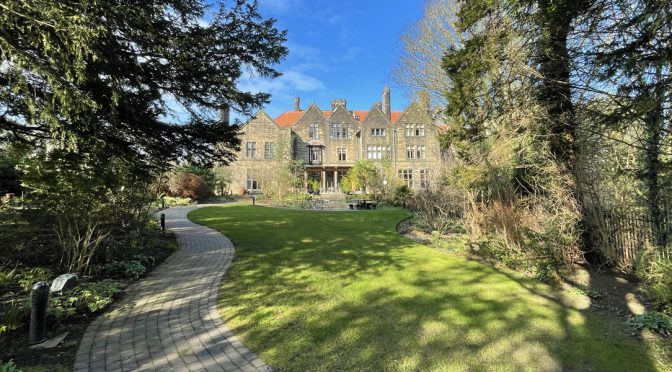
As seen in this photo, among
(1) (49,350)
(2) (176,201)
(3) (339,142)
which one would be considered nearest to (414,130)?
(3) (339,142)

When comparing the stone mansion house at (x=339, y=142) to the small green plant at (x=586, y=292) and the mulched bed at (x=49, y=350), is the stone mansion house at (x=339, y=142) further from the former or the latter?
the mulched bed at (x=49, y=350)

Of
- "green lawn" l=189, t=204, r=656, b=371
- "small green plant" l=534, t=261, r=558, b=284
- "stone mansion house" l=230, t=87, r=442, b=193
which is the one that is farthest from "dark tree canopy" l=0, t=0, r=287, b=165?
"stone mansion house" l=230, t=87, r=442, b=193

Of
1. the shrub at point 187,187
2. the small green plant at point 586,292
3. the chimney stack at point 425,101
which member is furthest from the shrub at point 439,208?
the shrub at point 187,187

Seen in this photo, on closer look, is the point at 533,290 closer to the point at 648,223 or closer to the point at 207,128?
the point at 648,223

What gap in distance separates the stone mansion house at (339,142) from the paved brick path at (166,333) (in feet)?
115

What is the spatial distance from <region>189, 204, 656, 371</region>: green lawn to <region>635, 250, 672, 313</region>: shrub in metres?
1.01

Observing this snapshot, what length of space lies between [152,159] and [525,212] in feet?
29.0

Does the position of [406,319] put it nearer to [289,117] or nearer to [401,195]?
[401,195]

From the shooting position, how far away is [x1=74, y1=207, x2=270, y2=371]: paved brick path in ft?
11.5

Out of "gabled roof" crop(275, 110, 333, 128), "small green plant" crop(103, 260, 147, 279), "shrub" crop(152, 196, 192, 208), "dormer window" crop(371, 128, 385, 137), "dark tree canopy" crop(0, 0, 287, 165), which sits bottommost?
"small green plant" crop(103, 260, 147, 279)

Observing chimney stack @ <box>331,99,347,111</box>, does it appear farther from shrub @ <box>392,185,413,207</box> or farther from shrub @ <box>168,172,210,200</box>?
shrub @ <box>168,172,210,200</box>

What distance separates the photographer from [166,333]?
13.8 ft

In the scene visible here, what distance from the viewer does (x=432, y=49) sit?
1877 cm

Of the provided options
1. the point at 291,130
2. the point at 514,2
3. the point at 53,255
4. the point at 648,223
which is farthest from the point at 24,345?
the point at 291,130
